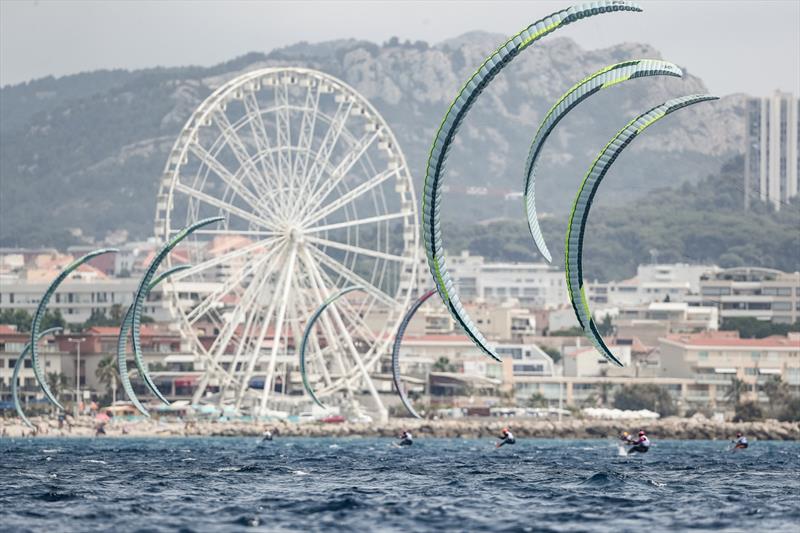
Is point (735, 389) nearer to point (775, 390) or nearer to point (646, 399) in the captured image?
point (775, 390)

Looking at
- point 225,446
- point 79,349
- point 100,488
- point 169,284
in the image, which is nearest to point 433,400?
point 79,349

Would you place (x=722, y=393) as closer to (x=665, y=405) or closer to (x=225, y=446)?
(x=665, y=405)

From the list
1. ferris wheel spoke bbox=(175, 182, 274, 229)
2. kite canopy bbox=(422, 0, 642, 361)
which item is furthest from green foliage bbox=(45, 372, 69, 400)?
kite canopy bbox=(422, 0, 642, 361)

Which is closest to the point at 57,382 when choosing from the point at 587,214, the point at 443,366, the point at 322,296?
the point at 443,366

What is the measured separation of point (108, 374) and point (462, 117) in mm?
121648

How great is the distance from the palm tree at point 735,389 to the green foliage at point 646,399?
16.6 feet

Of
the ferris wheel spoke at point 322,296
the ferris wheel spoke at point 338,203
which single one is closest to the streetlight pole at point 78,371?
the ferris wheel spoke at point 322,296

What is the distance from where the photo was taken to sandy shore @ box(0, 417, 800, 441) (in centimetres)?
14625

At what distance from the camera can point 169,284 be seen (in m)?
146

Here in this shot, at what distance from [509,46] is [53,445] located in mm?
64439

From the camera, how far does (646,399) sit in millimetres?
182250

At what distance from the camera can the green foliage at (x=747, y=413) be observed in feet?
550

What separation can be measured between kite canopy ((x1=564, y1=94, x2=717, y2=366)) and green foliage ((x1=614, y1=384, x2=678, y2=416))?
10908 cm

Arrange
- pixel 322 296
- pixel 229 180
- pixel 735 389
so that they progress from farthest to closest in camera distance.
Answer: pixel 735 389 → pixel 322 296 → pixel 229 180
